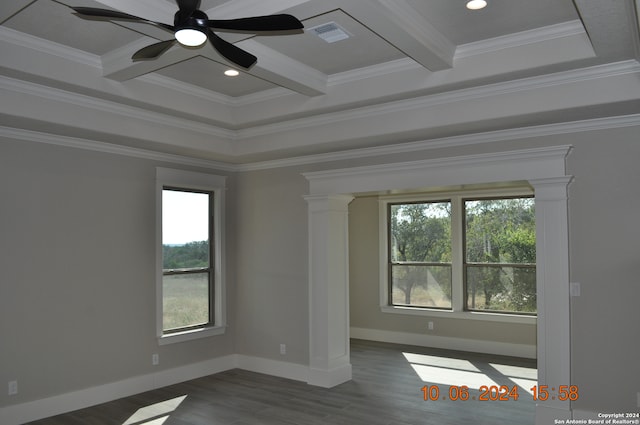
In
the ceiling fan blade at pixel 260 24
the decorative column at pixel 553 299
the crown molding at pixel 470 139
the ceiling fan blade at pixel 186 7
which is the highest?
the ceiling fan blade at pixel 186 7

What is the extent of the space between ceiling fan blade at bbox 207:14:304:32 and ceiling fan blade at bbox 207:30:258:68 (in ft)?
0.47

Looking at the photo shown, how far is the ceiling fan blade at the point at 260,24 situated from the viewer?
2.54m

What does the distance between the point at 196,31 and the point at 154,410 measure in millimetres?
3825

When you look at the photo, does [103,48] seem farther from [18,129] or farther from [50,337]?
[50,337]

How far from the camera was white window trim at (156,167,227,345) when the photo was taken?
5801 mm

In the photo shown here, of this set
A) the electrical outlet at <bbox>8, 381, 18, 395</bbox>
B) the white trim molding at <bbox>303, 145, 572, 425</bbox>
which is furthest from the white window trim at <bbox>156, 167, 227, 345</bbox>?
the white trim molding at <bbox>303, 145, 572, 425</bbox>

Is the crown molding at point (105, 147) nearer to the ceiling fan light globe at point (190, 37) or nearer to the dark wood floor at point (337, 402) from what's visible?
the dark wood floor at point (337, 402)

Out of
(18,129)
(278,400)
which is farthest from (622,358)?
(18,129)

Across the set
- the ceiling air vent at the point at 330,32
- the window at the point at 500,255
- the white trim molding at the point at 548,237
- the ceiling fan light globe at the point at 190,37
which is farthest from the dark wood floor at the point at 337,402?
the ceiling fan light globe at the point at 190,37

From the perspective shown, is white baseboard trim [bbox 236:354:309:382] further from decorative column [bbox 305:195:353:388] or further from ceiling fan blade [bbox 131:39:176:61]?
ceiling fan blade [bbox 131:39:176:61]

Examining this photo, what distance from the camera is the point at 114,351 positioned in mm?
5324

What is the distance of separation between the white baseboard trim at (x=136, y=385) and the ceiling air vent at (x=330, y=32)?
147 inches

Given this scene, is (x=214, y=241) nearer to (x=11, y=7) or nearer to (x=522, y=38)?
(x=11, y=7)

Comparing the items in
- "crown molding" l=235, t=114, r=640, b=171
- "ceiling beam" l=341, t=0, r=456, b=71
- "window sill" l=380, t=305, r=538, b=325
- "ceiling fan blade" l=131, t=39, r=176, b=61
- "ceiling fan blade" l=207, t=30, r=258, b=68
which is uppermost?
"ceiling beam" l=341, t=0, r=456, b=71
